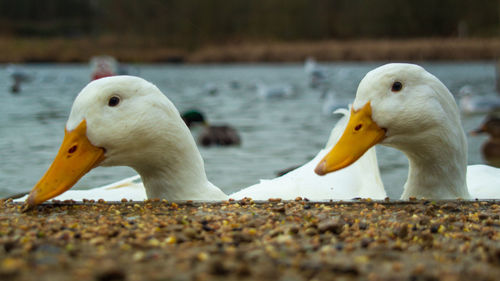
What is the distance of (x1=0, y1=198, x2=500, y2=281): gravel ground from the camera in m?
1.96

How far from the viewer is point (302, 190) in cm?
423

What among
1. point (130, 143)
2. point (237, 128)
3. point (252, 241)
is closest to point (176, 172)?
point (130, 143)

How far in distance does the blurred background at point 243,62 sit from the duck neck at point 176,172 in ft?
10.5

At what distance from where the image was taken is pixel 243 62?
135 ft

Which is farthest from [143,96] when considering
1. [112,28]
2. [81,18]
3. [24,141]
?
[81,18]

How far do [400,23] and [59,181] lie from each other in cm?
4679

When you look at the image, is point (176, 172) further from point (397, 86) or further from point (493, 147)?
point (493, 147)

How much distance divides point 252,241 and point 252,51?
3835cm

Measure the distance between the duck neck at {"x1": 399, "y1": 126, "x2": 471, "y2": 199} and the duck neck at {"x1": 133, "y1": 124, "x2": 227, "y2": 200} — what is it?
117cm

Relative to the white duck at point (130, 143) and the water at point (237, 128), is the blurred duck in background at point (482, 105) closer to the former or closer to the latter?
the water at point (237, 128)

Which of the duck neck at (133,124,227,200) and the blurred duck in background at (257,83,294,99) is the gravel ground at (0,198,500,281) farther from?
the blurred duck in background at (257,83,294,99)

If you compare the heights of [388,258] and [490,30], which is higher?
[490,30]

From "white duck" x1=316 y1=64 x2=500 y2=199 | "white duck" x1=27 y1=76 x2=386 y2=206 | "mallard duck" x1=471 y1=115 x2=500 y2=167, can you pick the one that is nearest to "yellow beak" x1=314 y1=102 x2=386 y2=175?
"white duck" x1=316 y1=64 x2=500 y2=199

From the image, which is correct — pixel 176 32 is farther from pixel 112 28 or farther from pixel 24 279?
pixel 24 279
